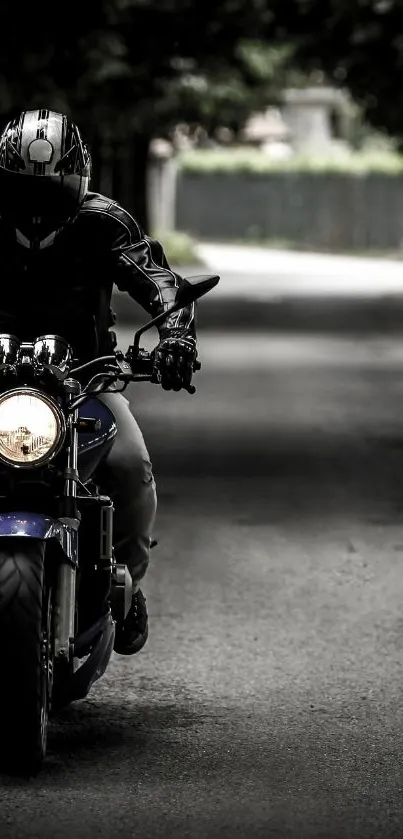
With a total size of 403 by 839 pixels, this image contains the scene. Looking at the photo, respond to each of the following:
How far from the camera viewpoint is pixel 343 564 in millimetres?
9711

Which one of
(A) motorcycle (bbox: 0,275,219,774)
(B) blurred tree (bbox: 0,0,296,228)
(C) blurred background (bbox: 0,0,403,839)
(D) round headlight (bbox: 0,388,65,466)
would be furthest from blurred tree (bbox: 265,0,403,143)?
(D) round headlight (bbox: 0,388,65,466)

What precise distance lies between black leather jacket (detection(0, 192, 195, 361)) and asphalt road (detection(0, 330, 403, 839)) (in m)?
1.14

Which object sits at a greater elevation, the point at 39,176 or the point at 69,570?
the point at 39,176

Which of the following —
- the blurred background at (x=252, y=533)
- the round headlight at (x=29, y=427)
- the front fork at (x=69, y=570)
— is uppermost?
the round headlight at (x=29, y=427)

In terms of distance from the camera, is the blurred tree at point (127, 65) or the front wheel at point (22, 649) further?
the blurred tree at point (127, 65)

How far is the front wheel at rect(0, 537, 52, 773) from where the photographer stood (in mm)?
5590

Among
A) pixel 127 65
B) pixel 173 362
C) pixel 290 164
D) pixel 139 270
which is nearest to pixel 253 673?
pixel 139 270

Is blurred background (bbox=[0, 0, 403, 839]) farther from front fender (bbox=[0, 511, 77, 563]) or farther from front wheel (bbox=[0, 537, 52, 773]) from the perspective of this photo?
front fender (bbox=[0, 511, 77, 563])

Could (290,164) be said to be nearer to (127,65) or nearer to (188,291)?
(127,65)

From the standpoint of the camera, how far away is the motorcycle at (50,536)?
18.4ft

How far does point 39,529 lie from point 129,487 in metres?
0.83

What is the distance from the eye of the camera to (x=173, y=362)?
5926 millimetres

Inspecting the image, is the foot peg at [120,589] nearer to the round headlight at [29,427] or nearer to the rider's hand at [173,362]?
the rider's hand at [173,362]

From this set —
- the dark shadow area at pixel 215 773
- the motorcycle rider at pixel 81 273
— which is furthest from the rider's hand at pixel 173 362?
the dark shadow area at pixel 215 773
